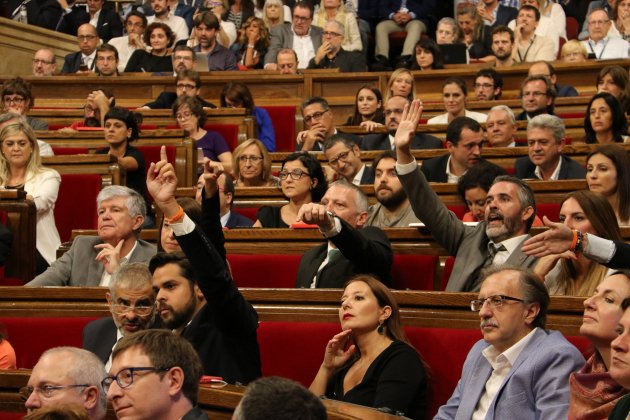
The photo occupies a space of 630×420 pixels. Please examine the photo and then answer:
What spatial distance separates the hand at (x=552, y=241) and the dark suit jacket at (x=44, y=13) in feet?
18.2

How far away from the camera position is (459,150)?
148 inches

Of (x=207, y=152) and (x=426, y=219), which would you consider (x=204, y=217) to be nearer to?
(x=426, y=219)

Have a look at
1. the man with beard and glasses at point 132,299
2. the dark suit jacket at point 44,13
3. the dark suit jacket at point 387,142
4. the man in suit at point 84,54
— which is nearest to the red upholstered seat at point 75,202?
the dark suit jacket at point 387,142

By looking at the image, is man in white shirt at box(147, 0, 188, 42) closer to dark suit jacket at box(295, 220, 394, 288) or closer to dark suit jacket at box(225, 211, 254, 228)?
dark suit jacket at box(225, 211, 254, 228)

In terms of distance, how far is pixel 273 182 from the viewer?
4047mm

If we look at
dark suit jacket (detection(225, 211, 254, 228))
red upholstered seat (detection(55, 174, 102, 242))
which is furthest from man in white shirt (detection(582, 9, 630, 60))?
red upholstered seat (detection(55, 174, 102, 242))

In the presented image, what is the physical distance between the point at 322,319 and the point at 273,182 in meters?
1.64

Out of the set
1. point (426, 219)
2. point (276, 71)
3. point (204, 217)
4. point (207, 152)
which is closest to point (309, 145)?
point (207, 152)

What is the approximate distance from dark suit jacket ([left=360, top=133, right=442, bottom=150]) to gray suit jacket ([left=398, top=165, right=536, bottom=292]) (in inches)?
58.7

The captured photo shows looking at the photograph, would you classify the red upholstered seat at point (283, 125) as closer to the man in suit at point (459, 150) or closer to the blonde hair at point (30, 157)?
the man in suit at point (459, 150)

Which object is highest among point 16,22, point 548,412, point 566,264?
point 16,22

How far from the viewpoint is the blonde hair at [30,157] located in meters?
3.77

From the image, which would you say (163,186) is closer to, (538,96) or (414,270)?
(414,270)

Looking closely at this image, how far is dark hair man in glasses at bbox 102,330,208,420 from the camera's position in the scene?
172 cm
